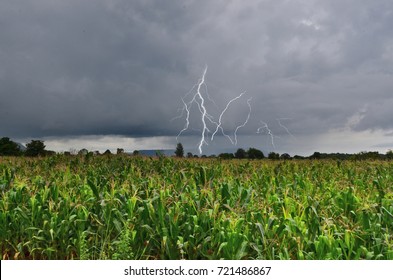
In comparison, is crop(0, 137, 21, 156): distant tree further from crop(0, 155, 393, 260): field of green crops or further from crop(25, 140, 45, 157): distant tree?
crop(0, 155, 393, 260): field of green crops

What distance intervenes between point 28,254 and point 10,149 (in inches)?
1252

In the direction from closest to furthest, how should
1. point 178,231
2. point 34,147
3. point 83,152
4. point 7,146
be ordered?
point 178,231, point 83,152, point 34,147, point 7,146

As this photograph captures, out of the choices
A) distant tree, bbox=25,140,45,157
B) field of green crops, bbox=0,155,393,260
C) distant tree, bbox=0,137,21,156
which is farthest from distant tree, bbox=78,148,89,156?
distant tree, bbox=0,137,21,156

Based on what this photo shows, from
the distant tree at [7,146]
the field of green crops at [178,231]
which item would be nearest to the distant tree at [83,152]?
the field of green crops at [178,231]

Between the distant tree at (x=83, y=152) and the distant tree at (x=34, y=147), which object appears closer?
the distant tree at (x=83, y=152)

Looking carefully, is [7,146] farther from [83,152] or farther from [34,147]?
[83,152]

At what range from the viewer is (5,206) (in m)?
7.97

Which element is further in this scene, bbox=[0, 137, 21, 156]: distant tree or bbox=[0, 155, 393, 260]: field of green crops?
bbox=[0, 137, 21, 156]: distant tree

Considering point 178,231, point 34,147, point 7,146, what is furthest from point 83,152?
point 7,146

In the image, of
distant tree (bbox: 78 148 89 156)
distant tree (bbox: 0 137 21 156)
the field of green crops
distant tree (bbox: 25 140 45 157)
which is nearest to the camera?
the field of green crops

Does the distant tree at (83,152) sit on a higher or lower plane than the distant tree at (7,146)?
lower

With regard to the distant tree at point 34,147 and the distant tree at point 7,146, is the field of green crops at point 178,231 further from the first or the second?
the distant tree at point 7,146
